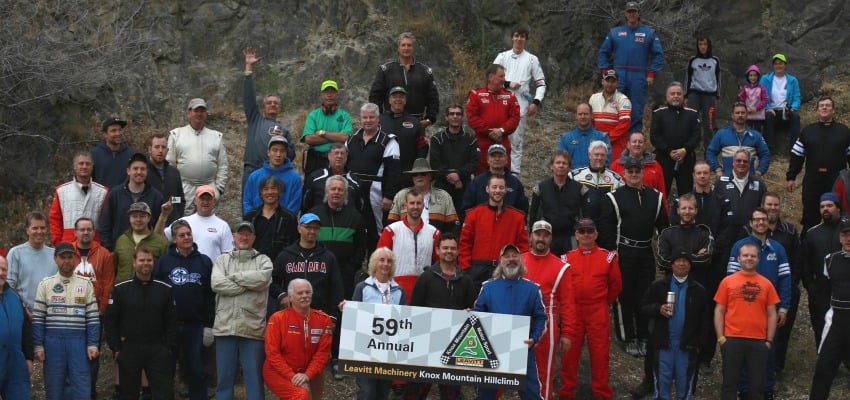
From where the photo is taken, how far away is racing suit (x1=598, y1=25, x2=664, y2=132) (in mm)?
15906

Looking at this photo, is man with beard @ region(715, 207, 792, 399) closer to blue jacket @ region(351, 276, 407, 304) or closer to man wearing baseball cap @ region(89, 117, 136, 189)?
blue jacket @ region(351, 276, 407, 304)

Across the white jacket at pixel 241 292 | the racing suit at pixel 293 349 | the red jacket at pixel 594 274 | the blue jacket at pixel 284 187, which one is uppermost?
Answer: the blue jacket at pixel 284 187

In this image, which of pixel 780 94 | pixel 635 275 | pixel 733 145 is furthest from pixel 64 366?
pixel 780 94

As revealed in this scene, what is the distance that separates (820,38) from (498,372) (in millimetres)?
13417

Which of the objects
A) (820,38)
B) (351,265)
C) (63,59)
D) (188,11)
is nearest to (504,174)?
(351,265)

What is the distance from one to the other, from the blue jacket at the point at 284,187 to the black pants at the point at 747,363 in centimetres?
493

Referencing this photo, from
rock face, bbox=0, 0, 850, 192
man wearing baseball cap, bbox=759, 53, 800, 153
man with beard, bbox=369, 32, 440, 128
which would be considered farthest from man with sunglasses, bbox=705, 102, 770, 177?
rock face, bbox=0, 0, 850, 192

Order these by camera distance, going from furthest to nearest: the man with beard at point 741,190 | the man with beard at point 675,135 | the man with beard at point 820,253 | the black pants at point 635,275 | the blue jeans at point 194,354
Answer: the man with beard at point 675,135, the man with beard at point 741,190, the black pants at point 635,275, the man with beard at point 820,253, the blue jeans at point 194,354

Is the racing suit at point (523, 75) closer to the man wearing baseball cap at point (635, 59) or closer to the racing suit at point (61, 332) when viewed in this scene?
the man wearing baseball cap at point (635, 59)

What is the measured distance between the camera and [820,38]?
2069 cm

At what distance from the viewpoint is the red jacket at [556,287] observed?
10906mm

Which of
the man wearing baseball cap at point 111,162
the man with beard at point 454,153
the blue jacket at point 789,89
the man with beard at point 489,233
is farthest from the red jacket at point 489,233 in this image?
the blue jacket at point 789,89

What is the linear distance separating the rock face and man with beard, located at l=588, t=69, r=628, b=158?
154 inches

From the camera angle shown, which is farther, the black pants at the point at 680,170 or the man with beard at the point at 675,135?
the black pants at the point at 680,170
